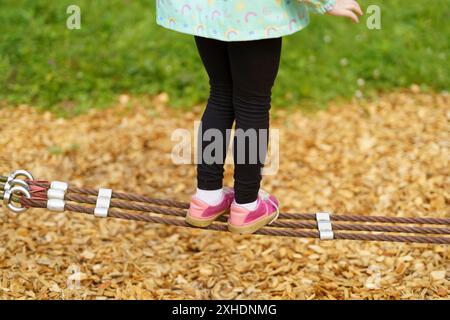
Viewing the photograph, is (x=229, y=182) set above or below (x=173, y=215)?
above

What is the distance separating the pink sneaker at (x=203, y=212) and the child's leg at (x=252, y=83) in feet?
0.62

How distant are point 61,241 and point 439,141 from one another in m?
2.50

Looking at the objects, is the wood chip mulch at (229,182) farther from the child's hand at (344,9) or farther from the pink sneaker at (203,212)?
the child's hand at (344,9)

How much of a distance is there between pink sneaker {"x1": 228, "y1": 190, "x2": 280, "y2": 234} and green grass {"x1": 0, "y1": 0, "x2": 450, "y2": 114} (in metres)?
2.36

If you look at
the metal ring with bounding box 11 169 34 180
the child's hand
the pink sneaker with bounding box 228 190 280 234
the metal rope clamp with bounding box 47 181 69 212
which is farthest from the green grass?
the child's hand

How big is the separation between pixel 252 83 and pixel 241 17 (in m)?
0.22

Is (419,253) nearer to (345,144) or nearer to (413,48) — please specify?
(345,144)

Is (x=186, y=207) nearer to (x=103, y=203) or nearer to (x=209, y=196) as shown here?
(x=209, y=196)

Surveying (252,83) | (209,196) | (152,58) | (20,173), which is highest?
(152,58)

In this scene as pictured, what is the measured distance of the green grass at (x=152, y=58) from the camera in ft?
15.2

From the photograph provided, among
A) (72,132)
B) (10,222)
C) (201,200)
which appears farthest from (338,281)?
(72,132)

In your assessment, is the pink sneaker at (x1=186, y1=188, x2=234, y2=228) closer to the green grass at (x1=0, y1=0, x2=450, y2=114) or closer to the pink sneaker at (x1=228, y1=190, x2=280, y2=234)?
the pink sneaker at (x1=228, y1=190, x2=280, y2=234)

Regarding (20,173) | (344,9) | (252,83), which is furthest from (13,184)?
(344,9)

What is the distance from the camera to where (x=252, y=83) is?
2105 mm
